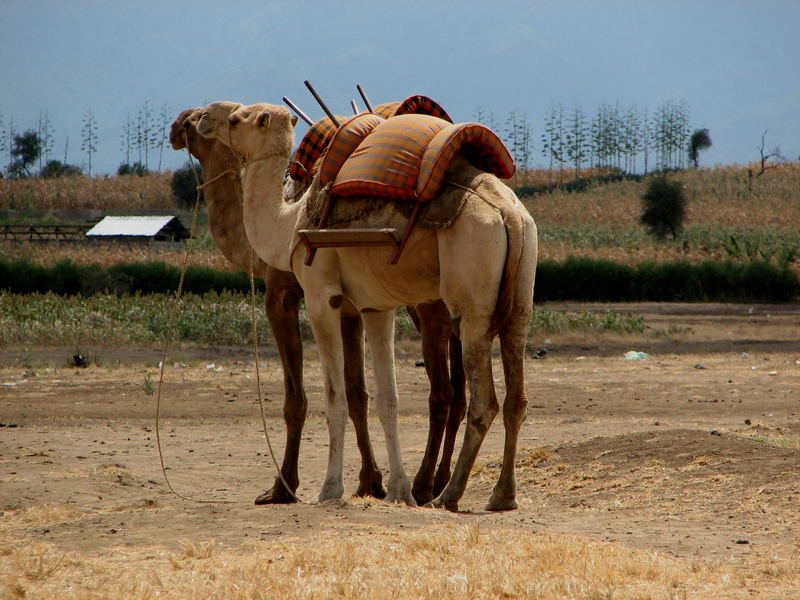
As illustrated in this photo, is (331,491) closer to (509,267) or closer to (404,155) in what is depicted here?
(509,267)

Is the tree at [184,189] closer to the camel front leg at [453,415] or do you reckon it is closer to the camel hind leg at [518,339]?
the camel front leg at [453,415]

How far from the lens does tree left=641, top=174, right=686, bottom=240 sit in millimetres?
69062

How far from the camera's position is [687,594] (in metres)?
5.40

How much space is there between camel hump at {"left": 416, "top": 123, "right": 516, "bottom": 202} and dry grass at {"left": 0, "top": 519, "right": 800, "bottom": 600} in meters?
2.57

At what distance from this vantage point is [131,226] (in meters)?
58.5

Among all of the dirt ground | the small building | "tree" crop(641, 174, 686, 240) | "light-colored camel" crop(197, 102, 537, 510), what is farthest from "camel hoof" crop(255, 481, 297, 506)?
"tree" crop(641, 174, 686, 240)

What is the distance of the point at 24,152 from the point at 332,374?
118008 millimetres

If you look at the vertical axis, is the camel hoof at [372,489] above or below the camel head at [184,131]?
below

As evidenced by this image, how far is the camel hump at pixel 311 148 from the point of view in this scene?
9.45 metres

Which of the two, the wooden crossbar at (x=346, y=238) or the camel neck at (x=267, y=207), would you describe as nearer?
the wooden crossbar at (x=346, y=238)

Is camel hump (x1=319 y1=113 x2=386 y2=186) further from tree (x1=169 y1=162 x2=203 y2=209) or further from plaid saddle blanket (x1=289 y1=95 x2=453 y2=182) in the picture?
tree (x1=169 y1=162 x2=203 y2=209)

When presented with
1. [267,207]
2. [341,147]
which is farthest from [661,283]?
[341,147]

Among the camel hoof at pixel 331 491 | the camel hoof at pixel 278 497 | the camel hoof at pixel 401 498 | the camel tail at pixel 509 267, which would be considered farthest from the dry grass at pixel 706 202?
the camel tail at pixel 509 267

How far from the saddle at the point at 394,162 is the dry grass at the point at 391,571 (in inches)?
97.8
